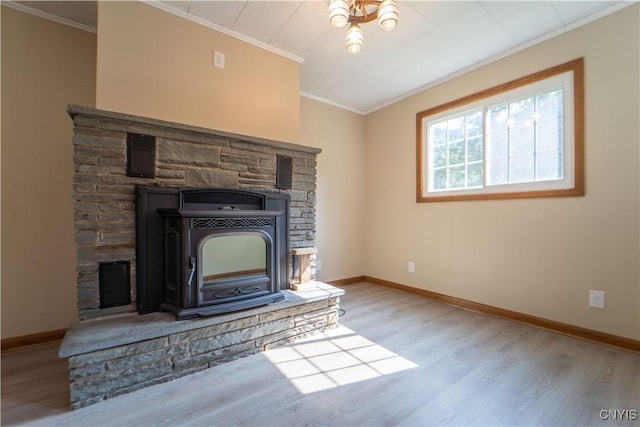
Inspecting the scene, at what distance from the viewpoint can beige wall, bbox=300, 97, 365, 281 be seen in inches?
140

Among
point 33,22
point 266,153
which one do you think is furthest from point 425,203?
point 33,22

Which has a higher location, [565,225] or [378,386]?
[565,225]

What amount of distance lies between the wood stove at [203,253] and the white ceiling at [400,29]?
4.43 feet

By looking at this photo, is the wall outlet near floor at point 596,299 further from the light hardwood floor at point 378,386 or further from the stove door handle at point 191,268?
the stove door handle at point 191,268

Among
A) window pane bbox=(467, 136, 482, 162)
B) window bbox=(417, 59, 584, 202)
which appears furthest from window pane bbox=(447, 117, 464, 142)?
window pane bbox=(467, 136, 482, 162)

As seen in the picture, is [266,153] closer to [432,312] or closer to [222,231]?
[222,231]

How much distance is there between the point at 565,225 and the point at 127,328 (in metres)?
3.22

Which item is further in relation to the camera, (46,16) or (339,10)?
(46,16)

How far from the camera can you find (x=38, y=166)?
2.07m

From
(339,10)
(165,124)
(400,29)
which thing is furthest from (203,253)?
(400,29)

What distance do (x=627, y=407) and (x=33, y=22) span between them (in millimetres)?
4447

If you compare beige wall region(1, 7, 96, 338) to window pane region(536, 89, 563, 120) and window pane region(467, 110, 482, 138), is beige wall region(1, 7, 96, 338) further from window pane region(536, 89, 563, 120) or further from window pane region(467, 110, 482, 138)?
window pane region(536, 89, 563, 120)

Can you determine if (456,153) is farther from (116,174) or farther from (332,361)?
(116,174)

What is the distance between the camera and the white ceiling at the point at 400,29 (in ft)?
6.56
